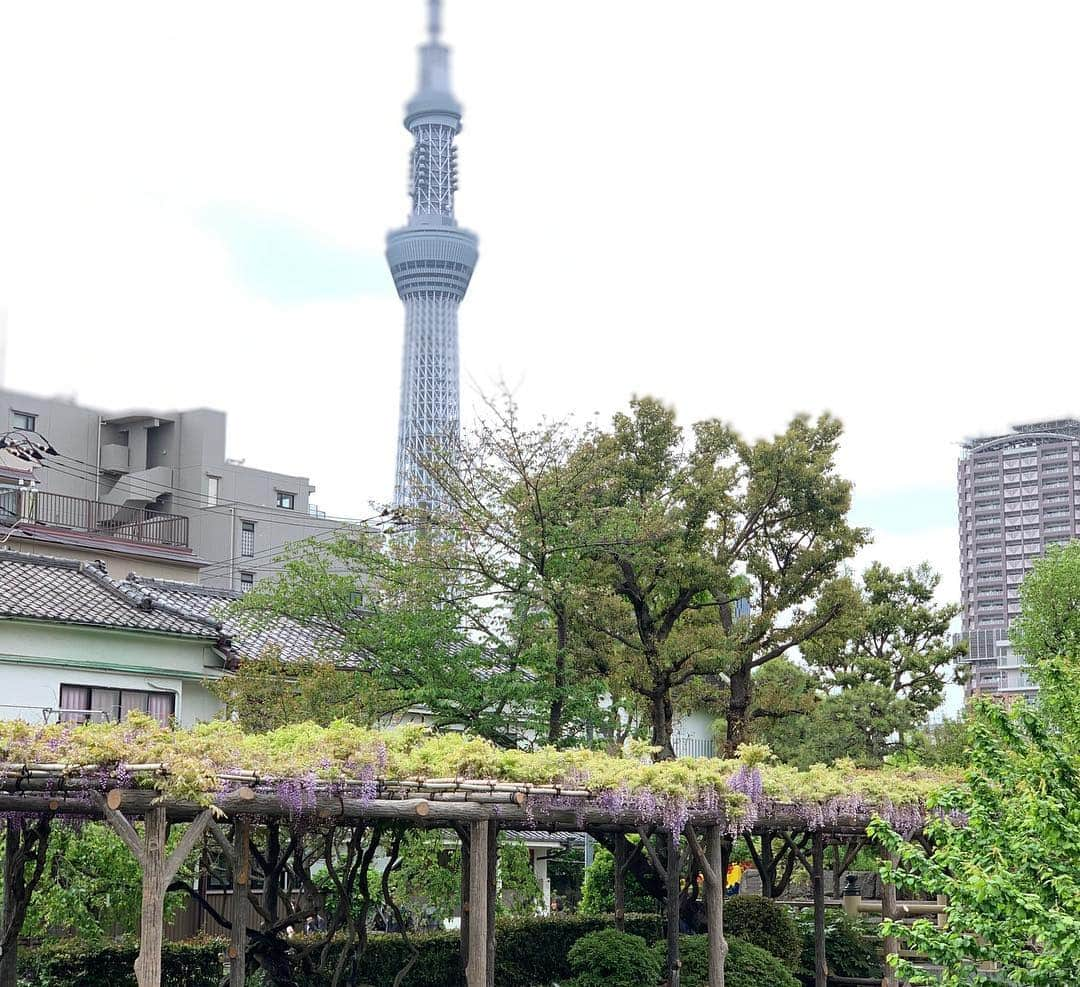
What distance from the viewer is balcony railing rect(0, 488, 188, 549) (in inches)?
1694

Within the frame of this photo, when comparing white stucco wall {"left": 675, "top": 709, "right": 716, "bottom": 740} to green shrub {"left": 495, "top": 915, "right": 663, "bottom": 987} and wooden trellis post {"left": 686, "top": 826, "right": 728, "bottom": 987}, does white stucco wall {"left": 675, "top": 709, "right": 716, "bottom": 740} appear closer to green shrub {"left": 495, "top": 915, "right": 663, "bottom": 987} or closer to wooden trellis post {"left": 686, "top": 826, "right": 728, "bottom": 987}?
green shrub {"left": 495, "top": 915, "right": 663, "bottom": 987}

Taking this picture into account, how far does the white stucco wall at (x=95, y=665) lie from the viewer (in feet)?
78.7

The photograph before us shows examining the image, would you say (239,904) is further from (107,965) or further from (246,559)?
(246,559)

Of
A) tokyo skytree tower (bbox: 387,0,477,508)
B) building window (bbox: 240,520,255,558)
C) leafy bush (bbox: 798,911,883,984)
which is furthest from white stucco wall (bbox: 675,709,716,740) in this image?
tokyo skytree tower (bbox: 387,0,477,508)

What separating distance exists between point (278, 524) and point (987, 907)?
50.9 meters

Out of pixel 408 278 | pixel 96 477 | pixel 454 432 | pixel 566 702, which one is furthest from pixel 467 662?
pixel 408 278

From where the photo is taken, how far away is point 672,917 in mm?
20125

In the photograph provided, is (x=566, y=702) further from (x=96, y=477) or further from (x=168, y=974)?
(x=96, y=477)

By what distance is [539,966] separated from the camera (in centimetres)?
2467

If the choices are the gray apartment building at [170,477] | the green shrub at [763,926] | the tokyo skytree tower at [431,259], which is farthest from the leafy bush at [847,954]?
the tokyo skytree tower at [431,259]

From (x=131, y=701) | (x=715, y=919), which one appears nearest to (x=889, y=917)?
(x=715, y=919)

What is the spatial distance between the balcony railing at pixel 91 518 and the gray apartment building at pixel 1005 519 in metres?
86.9

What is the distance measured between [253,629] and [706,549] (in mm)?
8404

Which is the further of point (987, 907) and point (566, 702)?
point (566, 702)
